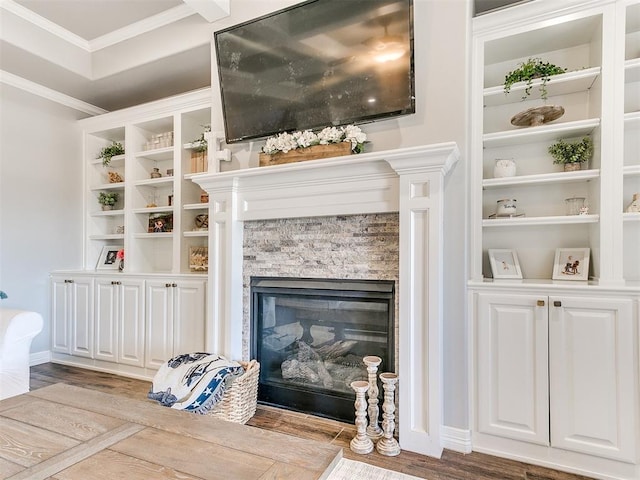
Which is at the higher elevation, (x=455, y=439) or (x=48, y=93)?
(x=48, y=93)

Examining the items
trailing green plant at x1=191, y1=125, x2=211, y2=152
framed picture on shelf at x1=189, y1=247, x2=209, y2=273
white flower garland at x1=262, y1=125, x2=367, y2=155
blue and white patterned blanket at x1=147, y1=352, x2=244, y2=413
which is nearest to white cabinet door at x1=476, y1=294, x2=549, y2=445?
white flower garland at x1=262, y1=125, x2=367, y2=155

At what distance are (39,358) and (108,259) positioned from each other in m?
1.18

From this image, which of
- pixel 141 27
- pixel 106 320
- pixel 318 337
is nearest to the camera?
pixel 318 337

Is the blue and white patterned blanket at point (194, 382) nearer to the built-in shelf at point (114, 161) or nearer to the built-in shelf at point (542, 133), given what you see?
the built-in shelf at point (542, 133)

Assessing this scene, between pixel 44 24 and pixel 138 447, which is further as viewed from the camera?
pixel 44 24

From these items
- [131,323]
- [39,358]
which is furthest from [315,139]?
[39,358]

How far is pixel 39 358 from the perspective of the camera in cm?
364

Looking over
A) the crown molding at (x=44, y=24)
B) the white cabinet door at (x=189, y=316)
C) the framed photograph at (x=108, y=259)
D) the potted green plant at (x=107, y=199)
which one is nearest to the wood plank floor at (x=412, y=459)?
the white cabinet door at (x=189, y=316)

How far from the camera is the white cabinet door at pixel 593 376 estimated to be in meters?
1.76

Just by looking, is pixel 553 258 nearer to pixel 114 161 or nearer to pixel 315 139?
pixel 315 139

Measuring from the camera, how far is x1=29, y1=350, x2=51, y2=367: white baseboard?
357 centimetres

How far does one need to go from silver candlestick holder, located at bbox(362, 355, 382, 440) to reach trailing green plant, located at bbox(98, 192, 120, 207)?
3423 millimetres

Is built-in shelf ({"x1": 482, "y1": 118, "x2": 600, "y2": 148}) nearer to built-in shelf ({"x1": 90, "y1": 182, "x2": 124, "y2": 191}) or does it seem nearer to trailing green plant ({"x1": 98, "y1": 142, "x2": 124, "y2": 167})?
built-in shelf ({"x1": 90, "y1": 182, "x2": 124, "y2": 191})

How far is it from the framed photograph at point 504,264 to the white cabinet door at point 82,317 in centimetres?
360
